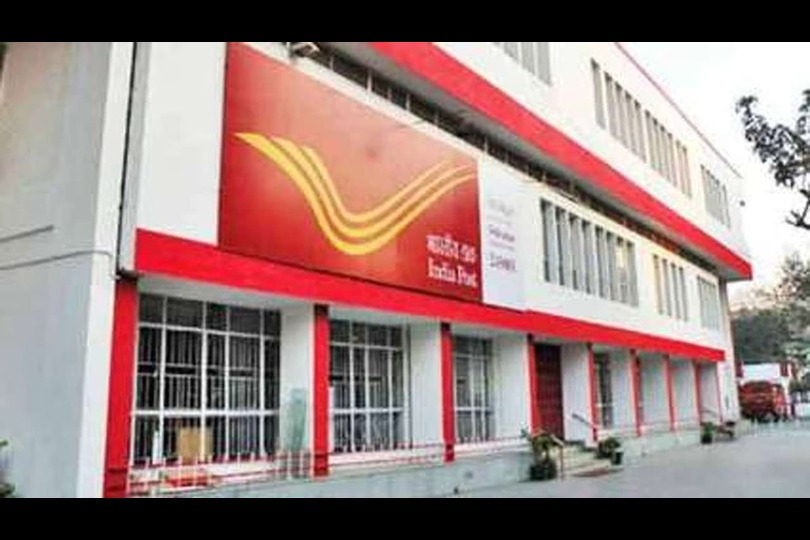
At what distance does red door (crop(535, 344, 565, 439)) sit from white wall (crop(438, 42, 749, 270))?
4.92 metres

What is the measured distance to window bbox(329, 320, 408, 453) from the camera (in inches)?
486

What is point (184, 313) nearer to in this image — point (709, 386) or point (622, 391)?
point (622, 391)

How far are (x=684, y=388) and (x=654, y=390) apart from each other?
3.49 metres

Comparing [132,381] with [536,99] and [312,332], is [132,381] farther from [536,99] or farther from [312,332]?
[536,99]

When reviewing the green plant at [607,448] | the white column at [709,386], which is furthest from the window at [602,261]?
the white column at [709,386]

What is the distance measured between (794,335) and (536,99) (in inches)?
1792

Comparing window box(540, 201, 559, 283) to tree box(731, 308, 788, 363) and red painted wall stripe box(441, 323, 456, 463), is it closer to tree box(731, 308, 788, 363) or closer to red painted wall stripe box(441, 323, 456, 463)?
red painted wall stripe box(441, 323, 456, 463)

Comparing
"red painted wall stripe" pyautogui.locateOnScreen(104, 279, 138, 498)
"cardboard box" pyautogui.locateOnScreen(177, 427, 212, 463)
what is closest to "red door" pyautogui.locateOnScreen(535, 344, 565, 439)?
"cardboard box" pyautogui.locateOnScreen(177, 427, 212, 463)

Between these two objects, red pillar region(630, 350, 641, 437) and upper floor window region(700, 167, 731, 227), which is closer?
red pillar region(630, 350, 641, 437)

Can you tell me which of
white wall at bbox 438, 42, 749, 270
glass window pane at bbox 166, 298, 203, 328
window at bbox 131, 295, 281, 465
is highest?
white wall at bbox 438, 42, 749, 270

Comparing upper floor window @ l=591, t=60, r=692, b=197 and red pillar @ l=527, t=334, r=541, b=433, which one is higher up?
upper floor window @ l=591, t=60, r=692, b=197

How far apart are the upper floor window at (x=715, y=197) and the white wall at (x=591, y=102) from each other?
1.28ft

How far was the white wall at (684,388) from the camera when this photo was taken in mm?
28125

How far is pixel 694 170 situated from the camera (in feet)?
95.2
